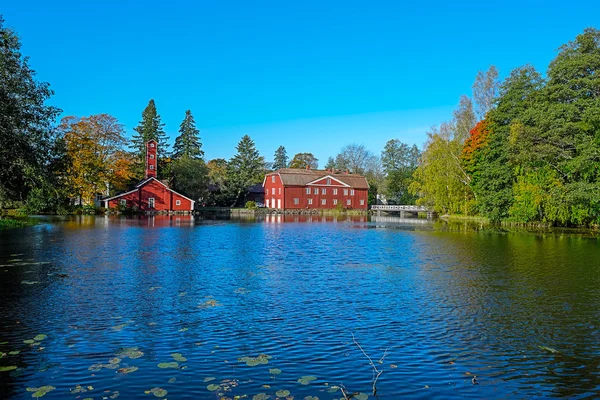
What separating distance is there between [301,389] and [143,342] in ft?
12.4

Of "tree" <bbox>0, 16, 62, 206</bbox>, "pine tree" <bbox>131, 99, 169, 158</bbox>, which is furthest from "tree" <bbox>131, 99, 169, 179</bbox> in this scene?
"tree" <bbox>0, 16, 62, 206</bbox>

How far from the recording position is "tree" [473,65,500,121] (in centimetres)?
5694

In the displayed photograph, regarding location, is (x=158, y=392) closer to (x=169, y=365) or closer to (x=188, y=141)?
(x=169, y=365)

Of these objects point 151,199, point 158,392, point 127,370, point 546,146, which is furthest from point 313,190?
point 158,392

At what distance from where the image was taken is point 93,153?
6212 centimetres

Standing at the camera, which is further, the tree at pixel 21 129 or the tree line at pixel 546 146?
the tree line at pixel 546 146

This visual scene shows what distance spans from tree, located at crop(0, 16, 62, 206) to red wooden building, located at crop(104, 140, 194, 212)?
3606 cm

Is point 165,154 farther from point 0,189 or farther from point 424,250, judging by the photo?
point 424,250

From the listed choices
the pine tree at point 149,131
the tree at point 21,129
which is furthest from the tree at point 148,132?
the tree at point 21,129

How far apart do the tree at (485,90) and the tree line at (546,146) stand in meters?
4.82

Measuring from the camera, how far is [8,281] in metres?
14.8

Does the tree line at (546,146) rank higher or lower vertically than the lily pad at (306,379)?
higher

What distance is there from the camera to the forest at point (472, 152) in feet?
87.9

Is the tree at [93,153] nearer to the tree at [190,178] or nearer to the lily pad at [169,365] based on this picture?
the tree at [190,178]
